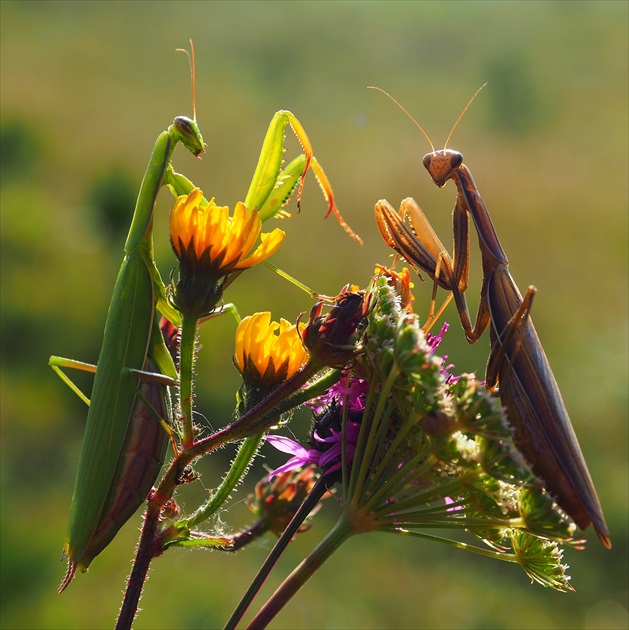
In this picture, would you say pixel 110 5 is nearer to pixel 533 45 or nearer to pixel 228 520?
pixel 533 45

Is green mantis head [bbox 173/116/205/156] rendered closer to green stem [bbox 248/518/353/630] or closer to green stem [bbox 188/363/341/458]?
green stem [bbox 188/363/341/458]

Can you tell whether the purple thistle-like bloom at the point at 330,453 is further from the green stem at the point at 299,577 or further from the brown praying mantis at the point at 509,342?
the brown praying mantis at the point at 509,342

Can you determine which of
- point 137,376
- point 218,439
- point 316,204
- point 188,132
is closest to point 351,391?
point 218,439

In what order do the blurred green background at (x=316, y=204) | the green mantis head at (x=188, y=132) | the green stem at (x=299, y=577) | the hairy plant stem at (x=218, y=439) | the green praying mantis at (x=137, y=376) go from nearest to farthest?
the green stem at (x=299, y=577) < the hairy plant stem at (x=218, y=439) < the green praying mantis at (x=137, y=376) < the green mantis head at (x=188, y=132) < the blurred green background at (x=316, y=204)

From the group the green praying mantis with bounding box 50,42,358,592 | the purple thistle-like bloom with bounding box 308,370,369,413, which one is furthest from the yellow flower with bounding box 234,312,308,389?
the green praying mantis with bounding box 50,42,358,592

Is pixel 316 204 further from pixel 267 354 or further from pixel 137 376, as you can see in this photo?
pixel 267 354

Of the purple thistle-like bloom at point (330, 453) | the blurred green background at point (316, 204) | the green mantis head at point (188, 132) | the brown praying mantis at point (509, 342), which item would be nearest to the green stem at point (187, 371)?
the purple thistle-like bloom at point (330, 453)
